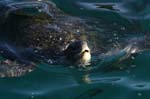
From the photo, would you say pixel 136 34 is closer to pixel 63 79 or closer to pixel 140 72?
pixel 140 72

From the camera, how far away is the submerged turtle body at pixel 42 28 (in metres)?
6.44

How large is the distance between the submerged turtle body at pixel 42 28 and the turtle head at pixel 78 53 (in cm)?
32

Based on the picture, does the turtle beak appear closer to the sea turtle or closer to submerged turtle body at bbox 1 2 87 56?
the sea turtle

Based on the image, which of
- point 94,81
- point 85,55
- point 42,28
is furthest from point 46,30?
point 94,81

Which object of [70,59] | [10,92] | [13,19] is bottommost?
[10,92]

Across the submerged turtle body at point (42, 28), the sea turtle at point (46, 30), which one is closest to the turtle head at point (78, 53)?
the sea turtle at point (46, 30)

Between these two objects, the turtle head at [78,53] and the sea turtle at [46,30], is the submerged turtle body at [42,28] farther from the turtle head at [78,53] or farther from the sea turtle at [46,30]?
the turtle head at [78,53]

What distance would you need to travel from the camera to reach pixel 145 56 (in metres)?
6.53

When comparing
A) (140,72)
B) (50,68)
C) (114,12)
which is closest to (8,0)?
(114,12)

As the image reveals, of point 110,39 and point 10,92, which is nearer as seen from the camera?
point 10,92

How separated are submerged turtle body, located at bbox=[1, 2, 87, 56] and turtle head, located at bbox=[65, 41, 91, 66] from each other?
32 cm

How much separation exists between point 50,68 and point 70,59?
34cm

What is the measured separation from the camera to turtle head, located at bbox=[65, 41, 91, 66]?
18.7ft

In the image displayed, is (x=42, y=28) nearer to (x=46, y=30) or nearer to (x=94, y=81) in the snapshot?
(x=46, y=30)
